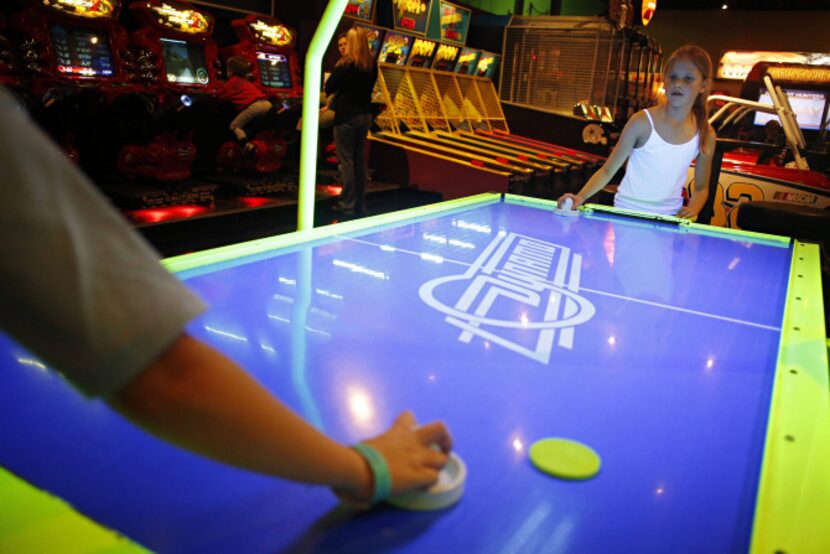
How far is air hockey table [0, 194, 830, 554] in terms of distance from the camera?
72cm

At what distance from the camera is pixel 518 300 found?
155 centimetres

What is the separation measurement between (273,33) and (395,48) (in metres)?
1.93

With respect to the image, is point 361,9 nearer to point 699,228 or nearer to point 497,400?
point 699,228

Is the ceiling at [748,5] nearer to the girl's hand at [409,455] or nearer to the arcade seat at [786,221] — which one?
the arcade seat at [786,221]

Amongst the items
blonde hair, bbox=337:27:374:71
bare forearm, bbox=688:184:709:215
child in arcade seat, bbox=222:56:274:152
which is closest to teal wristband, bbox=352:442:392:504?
bare forearm, bbox=688:184:709:215

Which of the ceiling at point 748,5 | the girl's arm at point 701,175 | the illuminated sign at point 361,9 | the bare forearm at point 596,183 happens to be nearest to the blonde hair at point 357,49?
the illuminated sign at point 361,9

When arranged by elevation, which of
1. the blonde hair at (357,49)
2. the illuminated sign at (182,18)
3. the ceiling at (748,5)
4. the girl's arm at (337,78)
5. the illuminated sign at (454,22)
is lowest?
the girl's arm at (337,78)

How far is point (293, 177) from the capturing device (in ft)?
19.6

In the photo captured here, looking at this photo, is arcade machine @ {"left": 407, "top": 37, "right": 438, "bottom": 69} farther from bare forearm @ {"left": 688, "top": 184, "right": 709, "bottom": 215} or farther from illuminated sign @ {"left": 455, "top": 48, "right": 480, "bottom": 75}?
bare forearm @ {"left": 688, "top": 184, "right": 709, "bottom": 215}

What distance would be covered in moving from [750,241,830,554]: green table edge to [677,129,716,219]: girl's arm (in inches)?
55.3

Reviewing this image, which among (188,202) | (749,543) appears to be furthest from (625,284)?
(188,202)

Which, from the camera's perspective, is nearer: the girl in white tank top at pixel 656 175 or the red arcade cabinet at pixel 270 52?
the girl in white tank top at pixel 656 175

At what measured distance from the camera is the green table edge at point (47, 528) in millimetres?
599

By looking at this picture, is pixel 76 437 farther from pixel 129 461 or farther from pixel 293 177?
pixel 293 177
